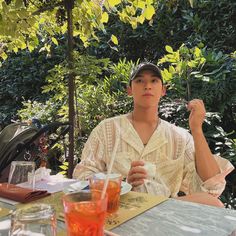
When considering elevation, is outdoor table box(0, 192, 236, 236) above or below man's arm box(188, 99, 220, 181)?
below

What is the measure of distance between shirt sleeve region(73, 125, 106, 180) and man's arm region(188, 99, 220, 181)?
20.0 inches

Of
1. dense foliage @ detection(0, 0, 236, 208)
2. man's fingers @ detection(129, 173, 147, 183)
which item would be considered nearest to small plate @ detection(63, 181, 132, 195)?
man's fingers @ detection(129, 173, 147, 183)

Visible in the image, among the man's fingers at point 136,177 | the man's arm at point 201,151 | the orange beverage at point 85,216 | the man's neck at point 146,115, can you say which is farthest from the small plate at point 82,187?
the man's neck at point 146,115

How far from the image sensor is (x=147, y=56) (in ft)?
20.2

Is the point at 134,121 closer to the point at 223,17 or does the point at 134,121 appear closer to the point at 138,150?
the point at 138,150

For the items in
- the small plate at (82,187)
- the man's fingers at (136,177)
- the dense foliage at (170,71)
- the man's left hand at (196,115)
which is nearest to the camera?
the small plate at (82,187)

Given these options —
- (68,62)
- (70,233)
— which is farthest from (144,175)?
(68,62)

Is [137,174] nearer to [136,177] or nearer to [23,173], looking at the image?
[136,177]

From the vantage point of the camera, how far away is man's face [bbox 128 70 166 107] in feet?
6.79

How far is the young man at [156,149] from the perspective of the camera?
6.20 ft

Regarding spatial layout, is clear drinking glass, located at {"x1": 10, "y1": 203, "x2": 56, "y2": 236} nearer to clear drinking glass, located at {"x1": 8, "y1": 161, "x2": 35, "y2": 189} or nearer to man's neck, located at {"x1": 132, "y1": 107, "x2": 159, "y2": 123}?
clear drinking glass, located at {"x1": 8, "y1": 161, "x2": 35, "y2": 189}

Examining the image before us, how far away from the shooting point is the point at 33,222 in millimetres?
904

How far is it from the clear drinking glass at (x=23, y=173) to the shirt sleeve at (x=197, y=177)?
0.87m

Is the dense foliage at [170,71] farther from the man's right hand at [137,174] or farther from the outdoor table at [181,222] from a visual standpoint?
the outdoor table at [181,222]
